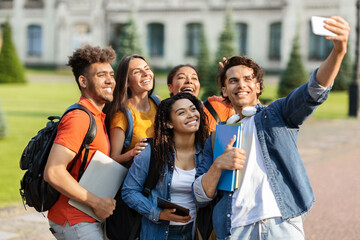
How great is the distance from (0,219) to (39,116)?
9.64 m

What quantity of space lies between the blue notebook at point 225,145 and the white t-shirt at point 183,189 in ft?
1.25

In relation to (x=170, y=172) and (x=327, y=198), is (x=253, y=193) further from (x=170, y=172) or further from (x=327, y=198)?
(x=327, y=198)

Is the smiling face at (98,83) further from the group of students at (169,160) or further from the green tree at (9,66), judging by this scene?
the green tree at (9,66)

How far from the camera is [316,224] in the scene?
221 inches

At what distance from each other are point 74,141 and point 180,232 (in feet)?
2.68

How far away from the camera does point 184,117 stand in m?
2.96

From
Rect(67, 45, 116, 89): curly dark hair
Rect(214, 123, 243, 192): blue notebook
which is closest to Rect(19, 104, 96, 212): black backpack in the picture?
Rect(67, 45, 116, 89): curly dark hair

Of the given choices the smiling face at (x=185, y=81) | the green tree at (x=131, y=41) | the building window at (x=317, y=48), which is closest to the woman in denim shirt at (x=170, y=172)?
the smiling face at (x=185, y=81)

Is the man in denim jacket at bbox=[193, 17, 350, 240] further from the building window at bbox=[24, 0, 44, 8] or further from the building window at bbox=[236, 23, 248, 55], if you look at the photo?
the building window at bbox=[24, 0, 44, 8]

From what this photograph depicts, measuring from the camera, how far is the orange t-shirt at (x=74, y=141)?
281 cm

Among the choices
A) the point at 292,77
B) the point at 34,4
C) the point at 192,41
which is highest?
the point at 34,4

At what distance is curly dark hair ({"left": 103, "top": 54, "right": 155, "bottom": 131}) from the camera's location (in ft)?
11.1

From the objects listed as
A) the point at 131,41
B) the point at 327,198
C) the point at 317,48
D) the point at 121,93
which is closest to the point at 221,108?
the point at 121,93

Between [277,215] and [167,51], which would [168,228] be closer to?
[277,215]
